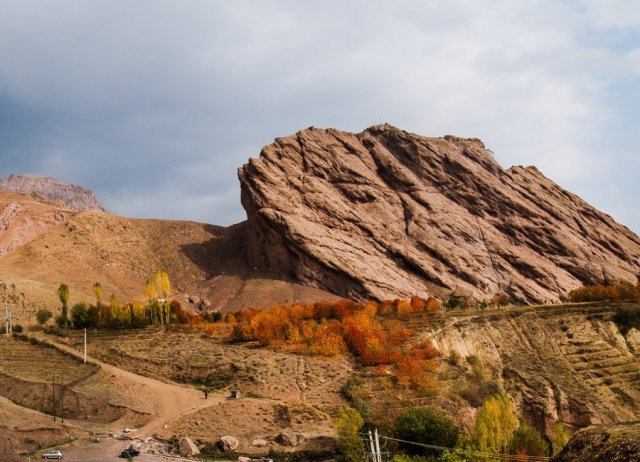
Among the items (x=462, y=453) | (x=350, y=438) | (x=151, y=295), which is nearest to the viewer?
(x=462, y=453)

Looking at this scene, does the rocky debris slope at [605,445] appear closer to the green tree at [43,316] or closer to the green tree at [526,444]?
the green tree at [526,444]

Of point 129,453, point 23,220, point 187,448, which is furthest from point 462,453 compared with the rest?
point 23,220

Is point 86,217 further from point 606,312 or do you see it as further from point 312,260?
point 606,312

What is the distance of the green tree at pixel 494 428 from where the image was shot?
3152 cm

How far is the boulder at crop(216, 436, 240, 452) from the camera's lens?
118 ft

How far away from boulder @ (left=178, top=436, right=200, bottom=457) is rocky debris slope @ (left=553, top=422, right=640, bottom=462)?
101ft

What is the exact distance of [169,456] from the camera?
33.9m

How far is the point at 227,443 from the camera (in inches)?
1421

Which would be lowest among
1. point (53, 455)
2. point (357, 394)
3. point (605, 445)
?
point (53, 455)

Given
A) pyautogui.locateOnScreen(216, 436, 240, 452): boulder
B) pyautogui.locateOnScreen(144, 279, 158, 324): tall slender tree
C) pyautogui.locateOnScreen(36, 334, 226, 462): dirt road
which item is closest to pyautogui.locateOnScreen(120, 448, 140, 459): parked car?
pyautogui.locateOnScreen(36, 334, 226, 462): dirt road

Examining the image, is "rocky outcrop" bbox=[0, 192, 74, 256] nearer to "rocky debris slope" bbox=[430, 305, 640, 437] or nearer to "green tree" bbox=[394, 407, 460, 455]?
"rocky debris slope" bbox=[430, 305, 640, 437]

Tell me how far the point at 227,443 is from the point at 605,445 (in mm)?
32569

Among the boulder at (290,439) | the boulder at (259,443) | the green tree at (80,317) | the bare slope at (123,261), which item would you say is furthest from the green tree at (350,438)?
the bare slope at (123,261)

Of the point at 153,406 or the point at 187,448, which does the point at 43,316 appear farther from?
the point at 187,448
